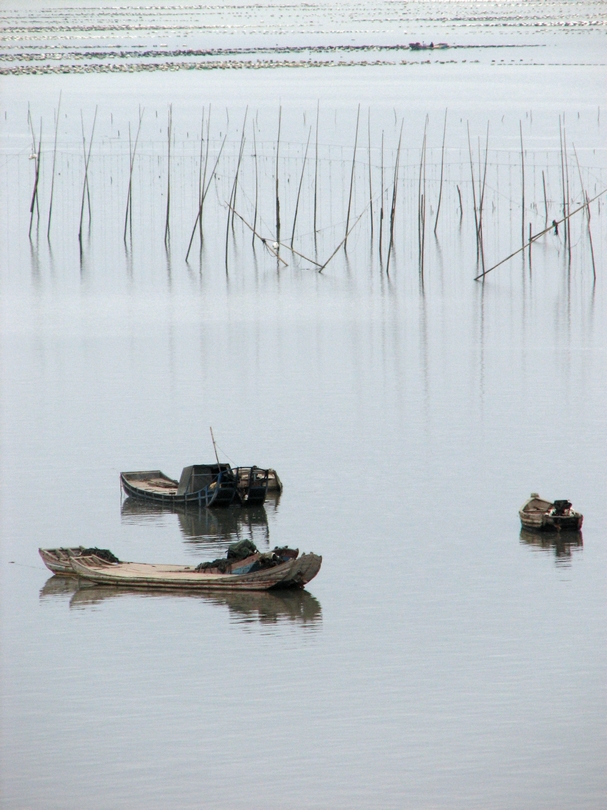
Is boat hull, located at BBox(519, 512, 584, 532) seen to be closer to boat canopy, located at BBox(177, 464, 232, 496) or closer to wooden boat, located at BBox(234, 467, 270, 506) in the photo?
wooden boat, located at BBox(234, 467, 270, 506)

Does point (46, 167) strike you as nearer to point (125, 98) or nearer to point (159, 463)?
point (125, 98)

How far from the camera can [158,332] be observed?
183 feet

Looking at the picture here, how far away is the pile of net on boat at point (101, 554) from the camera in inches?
1026

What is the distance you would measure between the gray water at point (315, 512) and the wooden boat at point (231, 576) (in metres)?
0.33

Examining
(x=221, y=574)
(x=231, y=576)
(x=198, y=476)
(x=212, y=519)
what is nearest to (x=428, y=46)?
(x=198, y=476)

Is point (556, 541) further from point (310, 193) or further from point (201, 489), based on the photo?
point (310, 193)

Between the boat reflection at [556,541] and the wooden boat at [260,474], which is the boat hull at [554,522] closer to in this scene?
the boat reflection at [556,541]

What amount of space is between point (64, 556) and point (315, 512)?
674 centimetres

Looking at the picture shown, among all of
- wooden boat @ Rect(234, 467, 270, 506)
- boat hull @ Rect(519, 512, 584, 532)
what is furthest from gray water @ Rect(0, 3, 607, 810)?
wooden boat @ Rect(234, 467, 270, 506)

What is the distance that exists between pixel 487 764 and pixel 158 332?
39.4 meters

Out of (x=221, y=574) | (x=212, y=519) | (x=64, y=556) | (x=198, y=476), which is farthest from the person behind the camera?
(x=198, y=476)

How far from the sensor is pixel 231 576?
24.5 m

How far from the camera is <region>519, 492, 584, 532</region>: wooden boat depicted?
2872 centimetres

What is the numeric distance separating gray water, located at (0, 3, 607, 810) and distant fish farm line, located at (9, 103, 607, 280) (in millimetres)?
606
